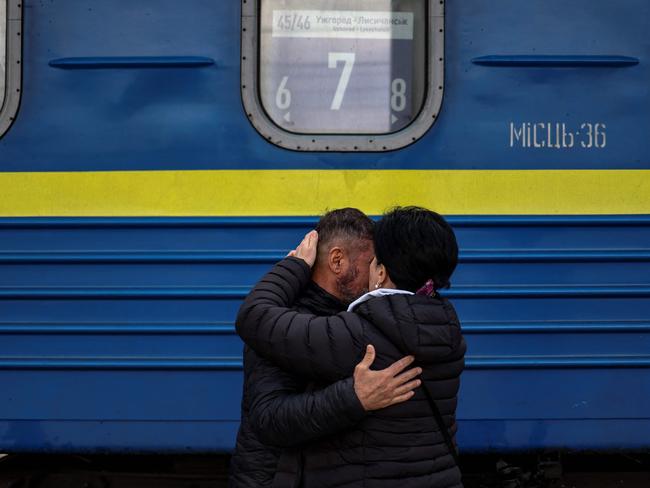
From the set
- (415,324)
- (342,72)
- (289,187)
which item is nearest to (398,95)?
(342,72)

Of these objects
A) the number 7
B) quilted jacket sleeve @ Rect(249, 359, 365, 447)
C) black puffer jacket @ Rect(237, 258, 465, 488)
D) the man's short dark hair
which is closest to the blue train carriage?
the number 7

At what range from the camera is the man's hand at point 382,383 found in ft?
5.66

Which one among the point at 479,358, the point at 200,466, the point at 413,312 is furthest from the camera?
the point at 200,466

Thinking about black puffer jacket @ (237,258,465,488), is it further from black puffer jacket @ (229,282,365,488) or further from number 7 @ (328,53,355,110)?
number 7 @ (328,53,355,110)

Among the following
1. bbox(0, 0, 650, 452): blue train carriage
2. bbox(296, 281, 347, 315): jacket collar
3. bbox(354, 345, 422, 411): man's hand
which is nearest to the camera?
bbox(354, 345, 422, 411): man's hand

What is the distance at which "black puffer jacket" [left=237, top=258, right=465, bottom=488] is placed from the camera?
69.4 inches

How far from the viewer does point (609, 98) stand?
315 centimetres

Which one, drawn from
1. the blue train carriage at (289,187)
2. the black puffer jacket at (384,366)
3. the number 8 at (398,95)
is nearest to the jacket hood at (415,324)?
the black puffer jacket at (384,366)

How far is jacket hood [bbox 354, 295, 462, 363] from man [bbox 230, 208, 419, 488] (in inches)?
1.8

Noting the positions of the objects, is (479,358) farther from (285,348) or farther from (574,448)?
(285,348)

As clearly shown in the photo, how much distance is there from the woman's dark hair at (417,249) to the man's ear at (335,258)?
224 millimetres

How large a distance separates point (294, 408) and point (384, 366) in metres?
0.23

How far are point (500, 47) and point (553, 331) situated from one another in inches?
45.5

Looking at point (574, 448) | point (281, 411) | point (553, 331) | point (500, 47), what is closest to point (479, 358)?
point (553, 331)
